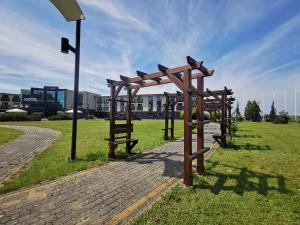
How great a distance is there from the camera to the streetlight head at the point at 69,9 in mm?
6074

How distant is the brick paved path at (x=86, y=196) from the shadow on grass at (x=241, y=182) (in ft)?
3.23

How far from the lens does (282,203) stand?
12.6ft

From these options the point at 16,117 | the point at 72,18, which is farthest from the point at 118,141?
the point at 16,117

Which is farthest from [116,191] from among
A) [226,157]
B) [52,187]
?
[226,157]

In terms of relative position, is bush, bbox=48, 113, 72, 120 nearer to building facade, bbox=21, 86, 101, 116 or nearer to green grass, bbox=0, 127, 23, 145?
building facade, bbox=21, 86, 101, 116

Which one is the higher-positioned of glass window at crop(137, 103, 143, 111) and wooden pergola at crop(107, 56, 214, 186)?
glass window at crop(137, 103, 143, 111)

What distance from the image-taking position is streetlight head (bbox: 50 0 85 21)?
6.07 meters

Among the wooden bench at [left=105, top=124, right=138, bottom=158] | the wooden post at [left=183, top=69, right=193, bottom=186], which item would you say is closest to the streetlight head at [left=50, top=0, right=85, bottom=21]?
the wooden bench at [left=105, top=124, right=138, bottom=158]

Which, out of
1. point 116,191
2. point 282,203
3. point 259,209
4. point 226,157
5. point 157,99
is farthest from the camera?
point 157,99

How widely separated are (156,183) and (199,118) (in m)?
2.21

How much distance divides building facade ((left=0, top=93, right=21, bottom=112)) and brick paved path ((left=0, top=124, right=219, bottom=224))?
79.7 meters

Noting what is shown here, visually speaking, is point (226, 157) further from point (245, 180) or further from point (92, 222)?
point (92, 222)

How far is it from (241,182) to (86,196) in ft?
12.3

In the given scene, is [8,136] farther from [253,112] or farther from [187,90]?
[253,112]
